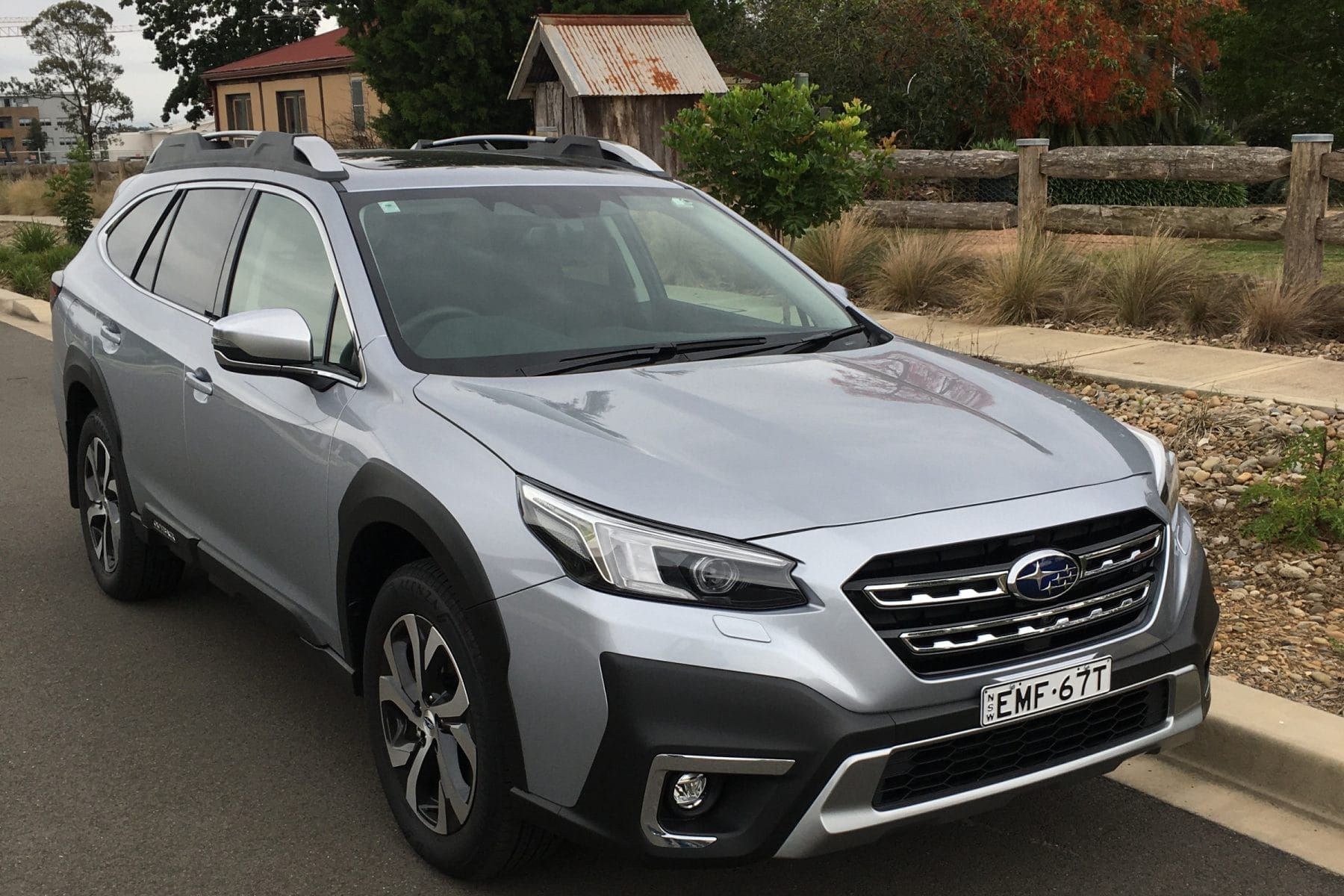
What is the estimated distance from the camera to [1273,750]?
3.93 meters

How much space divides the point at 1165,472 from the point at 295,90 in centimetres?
4589

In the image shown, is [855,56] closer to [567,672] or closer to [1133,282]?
[1133,282]

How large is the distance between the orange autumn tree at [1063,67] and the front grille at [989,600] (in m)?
21.1

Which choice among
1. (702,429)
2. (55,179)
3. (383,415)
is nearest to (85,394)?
(383,415)

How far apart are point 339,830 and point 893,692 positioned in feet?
5.69

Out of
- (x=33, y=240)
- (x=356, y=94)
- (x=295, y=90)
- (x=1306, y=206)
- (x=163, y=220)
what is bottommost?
(x=33, y=240)

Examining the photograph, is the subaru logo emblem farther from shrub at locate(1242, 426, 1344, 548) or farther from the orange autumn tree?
the orange autumn tree

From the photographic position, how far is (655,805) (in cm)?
289

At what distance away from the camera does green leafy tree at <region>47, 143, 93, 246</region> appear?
20875 mm

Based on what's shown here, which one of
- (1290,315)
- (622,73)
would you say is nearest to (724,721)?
(1290,315)

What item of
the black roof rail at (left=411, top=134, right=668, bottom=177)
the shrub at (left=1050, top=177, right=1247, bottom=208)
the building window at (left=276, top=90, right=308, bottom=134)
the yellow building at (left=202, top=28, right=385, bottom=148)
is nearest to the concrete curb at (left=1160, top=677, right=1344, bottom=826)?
the black roof rail at (left=411, top=134, right=668, bottom=177)

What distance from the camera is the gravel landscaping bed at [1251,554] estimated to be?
4551mm

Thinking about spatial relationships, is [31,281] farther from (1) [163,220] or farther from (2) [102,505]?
(1) [163,220]

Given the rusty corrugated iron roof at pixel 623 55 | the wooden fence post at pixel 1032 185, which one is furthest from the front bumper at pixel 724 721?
the rusty corrugated iron roof at pixel 623 55
